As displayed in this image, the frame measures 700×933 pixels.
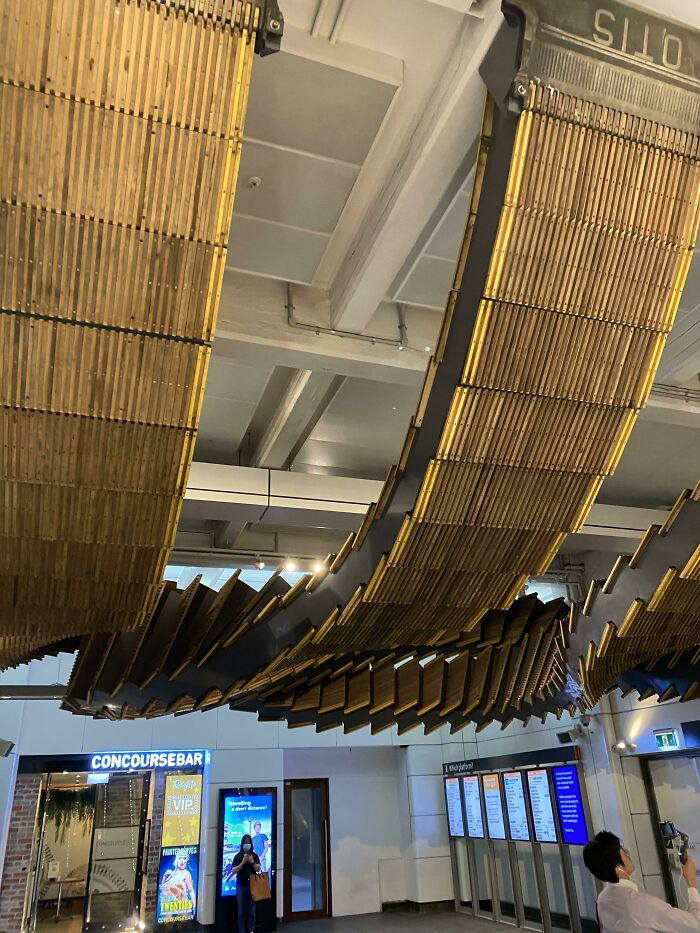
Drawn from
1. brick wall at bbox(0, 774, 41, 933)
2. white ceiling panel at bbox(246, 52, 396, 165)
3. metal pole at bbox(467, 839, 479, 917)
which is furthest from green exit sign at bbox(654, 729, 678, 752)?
brick wall at bbox(0, 774, 41, 933)

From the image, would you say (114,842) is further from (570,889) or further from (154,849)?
(570,889)

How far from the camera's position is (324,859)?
1315 cm

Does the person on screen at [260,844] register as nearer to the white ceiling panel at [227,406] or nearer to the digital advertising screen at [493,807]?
the digital advertising screen at [493,807]

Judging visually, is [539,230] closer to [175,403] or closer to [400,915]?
Answer: [175,403]

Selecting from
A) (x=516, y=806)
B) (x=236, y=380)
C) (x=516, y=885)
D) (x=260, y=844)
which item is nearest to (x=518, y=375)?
(x=236, y=380)

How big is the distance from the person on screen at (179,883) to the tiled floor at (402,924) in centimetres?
178

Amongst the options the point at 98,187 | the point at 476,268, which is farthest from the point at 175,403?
the point at 476,268

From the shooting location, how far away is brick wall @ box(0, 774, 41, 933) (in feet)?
35.6

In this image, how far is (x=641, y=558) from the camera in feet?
15.2

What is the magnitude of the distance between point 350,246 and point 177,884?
36.8ft

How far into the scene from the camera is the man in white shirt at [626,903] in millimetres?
3146

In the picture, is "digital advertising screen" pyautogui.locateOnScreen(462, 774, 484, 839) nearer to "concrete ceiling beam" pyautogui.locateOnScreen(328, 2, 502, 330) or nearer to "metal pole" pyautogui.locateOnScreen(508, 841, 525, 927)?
"metal pole" pyautogui.locateOnScreen(508, 841, 525, 927)

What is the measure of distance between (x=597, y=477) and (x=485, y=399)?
2.78ft

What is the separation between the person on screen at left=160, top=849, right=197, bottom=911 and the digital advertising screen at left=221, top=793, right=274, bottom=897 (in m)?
0.73
